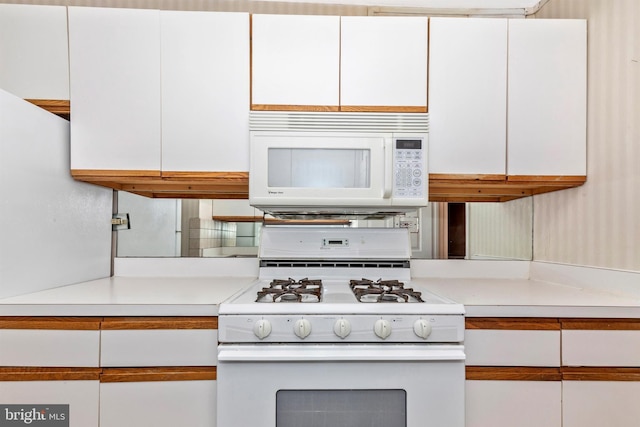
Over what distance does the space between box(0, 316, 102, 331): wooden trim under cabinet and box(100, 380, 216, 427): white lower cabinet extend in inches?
7.9

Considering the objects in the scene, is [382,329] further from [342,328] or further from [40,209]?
[40,209]

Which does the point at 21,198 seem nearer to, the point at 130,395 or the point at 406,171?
the point at 130,395

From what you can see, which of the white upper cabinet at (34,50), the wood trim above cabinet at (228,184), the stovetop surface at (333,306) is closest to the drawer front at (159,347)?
the stovetop surface at (333,306)

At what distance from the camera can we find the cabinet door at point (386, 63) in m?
1.58

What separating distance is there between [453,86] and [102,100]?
153 cm

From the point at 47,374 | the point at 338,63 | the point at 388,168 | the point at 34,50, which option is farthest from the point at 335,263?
the point at 34,50

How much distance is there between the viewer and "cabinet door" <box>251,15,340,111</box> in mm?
1573

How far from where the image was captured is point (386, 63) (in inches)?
62.4

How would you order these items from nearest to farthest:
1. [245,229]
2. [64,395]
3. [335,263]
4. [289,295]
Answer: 1. [64,395]
2. [289,295]
3. [335,263]
4. [245,229]

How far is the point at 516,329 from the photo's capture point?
1.24 m

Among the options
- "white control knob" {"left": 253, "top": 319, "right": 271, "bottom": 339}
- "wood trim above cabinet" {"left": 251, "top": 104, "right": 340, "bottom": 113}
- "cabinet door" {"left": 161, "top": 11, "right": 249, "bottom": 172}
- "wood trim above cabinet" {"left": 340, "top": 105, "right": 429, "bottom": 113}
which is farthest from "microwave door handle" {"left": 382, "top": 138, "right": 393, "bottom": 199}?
"white control knob" {"left": 253, "top": 319, "right": 271, "bottom": 339}

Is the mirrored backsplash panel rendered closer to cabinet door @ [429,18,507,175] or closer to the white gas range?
cabinet door @ [429,18,507,175]

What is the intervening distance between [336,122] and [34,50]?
1342 mm

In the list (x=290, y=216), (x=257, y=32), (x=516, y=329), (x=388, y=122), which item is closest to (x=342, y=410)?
(x=516, y=329)
